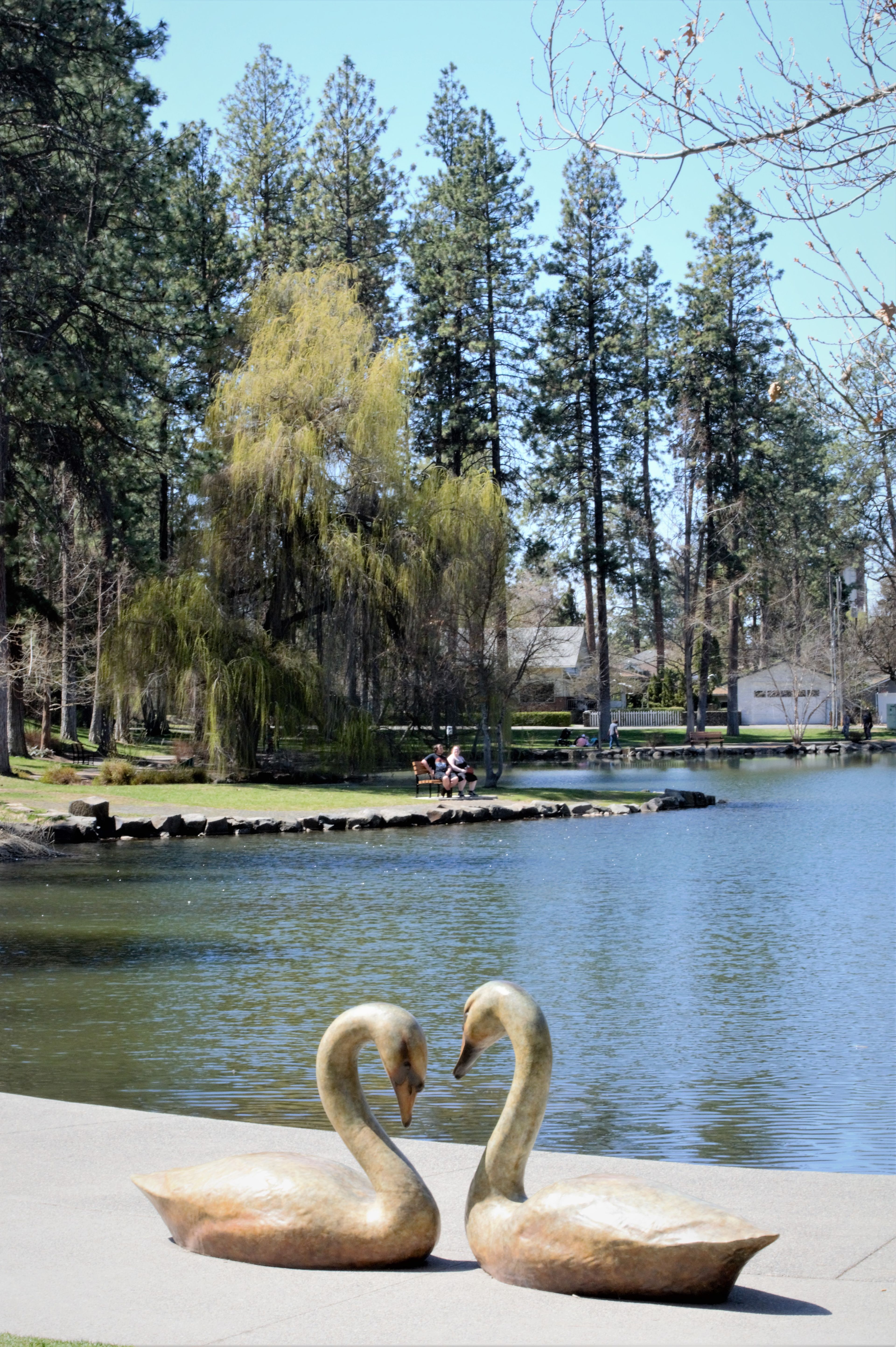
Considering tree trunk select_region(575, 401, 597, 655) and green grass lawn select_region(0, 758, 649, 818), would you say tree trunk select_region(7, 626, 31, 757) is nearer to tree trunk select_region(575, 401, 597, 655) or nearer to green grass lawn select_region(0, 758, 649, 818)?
green grass lawn select_region(0, 758, 649, 818)

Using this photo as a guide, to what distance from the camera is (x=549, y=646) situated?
4425 cm

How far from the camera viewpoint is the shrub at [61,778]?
97.3 feet

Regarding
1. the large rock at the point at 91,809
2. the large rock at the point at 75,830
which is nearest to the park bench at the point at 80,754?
the large rock at the point at 91,809

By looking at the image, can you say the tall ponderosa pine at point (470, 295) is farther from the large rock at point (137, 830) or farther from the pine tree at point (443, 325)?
the large rock at point (137, 830)

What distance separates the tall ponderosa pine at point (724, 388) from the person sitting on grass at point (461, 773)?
31.6m

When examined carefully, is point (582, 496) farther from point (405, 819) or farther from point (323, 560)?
point (405, 819)

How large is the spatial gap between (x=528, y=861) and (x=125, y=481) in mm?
16840

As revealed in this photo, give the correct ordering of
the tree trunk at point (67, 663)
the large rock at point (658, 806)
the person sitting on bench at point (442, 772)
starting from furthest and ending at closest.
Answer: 1. the tree trunk at point (67, 663)
2. the person sitting on bench at point (442, 772)
3. the large rock at point (658, 806)

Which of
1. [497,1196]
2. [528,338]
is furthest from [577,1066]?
[528,338]

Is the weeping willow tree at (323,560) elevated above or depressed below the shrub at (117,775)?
above

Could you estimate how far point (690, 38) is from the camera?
678 centimetres

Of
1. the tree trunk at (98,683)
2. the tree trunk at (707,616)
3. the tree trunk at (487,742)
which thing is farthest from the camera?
the tree trunk at (707,616)

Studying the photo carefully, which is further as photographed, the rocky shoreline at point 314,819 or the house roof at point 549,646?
the house roof at point 549,646

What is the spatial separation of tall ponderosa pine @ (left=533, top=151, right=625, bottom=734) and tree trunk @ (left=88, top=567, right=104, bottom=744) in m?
21.9
